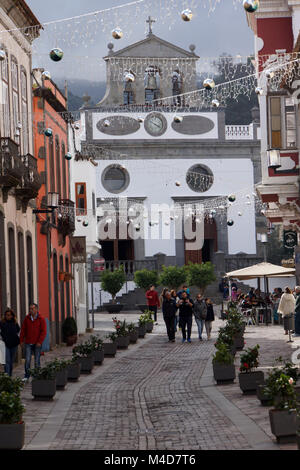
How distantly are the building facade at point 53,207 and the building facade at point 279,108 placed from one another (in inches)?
235

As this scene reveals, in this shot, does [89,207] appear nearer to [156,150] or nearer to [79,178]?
[79,178]

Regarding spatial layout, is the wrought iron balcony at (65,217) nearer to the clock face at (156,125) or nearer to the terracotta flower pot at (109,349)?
the terracotta flower pot at (109,349)

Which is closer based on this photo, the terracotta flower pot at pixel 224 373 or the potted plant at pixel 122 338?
the terracotta flower pot at pixel 224 373

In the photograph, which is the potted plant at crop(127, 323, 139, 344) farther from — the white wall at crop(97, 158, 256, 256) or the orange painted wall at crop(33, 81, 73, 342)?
the white wall at crop(97, 158, 256, 256)

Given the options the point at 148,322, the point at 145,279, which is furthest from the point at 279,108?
the point at 145,279

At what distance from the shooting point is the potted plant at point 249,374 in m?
15.7

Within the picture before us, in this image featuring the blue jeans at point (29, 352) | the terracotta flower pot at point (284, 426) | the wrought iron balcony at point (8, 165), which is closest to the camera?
the terracotta flower pot at point (284, 426)

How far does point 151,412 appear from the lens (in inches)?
592

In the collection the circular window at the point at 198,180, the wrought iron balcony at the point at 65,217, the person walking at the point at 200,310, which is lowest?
the person walking at the point at 200,310

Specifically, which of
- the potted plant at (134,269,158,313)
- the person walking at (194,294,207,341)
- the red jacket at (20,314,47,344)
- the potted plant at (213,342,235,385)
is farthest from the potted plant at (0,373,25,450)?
the potted plant at (134,269,158,313)

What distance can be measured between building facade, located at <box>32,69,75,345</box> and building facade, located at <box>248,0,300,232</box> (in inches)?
235

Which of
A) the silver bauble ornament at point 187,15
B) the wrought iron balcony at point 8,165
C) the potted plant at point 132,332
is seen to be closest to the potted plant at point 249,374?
the silver bauble ornament at point 187,15

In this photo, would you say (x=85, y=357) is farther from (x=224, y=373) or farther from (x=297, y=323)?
(x=297, y=323)

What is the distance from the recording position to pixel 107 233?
60.4m
